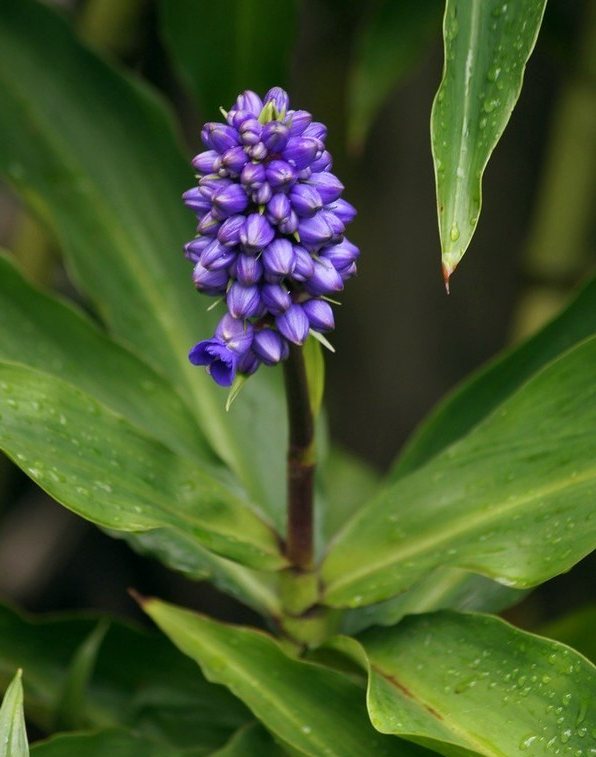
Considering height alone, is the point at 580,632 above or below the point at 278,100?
below

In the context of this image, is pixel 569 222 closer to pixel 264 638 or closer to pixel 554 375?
pixel 554 375

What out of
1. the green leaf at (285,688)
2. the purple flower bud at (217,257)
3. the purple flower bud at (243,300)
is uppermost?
the purple flower bud at (217,257)

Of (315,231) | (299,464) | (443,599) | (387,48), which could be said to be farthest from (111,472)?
(387,48)

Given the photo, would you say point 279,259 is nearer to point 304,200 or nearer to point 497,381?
point 304,200

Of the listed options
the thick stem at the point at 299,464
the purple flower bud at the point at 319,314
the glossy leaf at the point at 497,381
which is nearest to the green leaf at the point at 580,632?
the glossy leaf at the point at 497,381

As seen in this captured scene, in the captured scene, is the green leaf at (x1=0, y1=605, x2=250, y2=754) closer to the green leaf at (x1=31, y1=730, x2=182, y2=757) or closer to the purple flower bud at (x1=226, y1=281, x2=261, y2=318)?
the green leaf at (x1=31, y1=730, x2=182, y2=757)

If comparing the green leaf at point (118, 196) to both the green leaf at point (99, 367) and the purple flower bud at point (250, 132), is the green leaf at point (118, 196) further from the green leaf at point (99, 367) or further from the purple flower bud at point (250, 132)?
the purple flower bud at point (250, 132)

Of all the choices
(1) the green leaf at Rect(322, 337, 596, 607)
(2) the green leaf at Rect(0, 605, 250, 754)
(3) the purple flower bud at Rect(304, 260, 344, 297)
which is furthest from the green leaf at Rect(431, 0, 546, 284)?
(2) the green leaf at Rect(0, 605, 250, 754)
